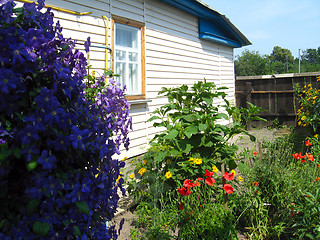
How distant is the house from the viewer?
4.37 meters

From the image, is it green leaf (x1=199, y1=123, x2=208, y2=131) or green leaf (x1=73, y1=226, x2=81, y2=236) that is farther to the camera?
green leaf (x1=199, y1=123, x2=208, y2=131)

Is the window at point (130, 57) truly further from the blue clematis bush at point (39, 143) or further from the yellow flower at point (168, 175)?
the blue clematis bush at point (39, 143)

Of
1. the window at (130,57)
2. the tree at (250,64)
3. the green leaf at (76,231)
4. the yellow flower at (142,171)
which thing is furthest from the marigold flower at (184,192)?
the tree at (250,64)

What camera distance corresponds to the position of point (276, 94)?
31.6ft

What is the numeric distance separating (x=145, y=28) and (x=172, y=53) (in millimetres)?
1103

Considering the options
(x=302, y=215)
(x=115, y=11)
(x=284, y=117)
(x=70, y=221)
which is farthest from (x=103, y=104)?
(x=284, y=117)

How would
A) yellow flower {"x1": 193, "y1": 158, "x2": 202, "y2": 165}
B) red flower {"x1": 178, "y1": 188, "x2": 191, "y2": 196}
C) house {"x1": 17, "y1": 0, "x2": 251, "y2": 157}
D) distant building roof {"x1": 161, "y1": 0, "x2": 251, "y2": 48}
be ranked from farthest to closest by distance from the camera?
distant building roof {"x1": 161, "y1": 0, "x2": 251, "y2": 48} → house {"x1": 17, "y1": 0, "x2": 251, "y2": 157} → yellow flower {"x1": 193, "y1": 158, "x2": 202, "y2": 165} → red flower {"x1": 178, "y1": 188, "x2": 191, "y2": 196}

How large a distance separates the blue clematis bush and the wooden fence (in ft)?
29.6

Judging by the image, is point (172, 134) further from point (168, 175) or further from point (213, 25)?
point (213, 25)

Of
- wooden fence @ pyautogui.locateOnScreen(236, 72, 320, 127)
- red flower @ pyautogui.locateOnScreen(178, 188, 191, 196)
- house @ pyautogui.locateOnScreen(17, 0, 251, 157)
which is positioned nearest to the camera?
red flower @ pyautogui.locateOnScreen(178, 188, 191, 196)

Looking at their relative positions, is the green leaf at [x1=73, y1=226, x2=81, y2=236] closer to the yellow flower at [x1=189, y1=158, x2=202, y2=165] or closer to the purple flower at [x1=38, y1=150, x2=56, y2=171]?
the purple flower at [x1=38, y1=150, x2=56, y2=171]

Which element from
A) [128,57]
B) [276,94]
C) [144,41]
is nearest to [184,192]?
[128,57]

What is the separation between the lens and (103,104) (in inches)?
78.1

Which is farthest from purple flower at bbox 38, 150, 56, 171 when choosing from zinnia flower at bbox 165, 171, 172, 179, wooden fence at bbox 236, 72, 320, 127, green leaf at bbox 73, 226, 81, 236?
wooden fence at bbox 236, 72, 320, 127
